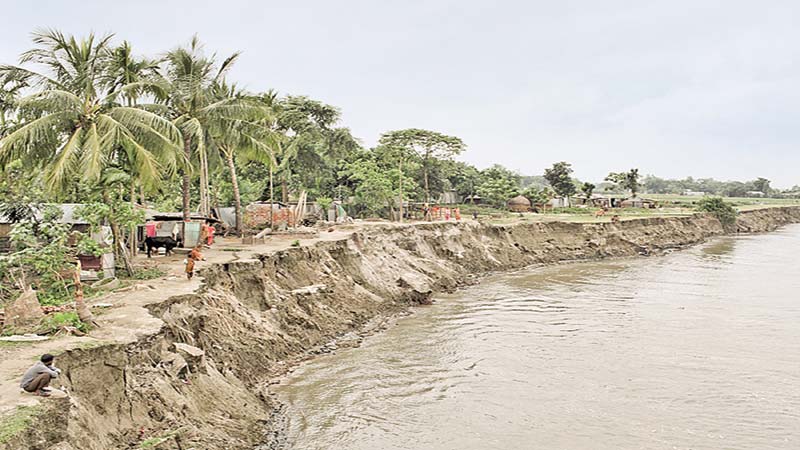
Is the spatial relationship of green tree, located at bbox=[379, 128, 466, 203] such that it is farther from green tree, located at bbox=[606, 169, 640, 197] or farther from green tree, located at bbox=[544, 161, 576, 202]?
green tree, located at bbox=[606, 169, 640, 197]

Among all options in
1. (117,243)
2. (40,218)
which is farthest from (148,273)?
(40,218)

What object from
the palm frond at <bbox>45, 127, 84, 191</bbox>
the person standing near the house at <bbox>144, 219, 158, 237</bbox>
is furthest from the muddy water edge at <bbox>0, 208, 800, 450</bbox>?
the person standing near the house at <bbox>144, 219, 158, 237</bbox>

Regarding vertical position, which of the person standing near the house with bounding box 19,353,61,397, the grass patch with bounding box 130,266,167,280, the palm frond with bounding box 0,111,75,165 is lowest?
the person standing near the house with bounding box 19,353,61,397

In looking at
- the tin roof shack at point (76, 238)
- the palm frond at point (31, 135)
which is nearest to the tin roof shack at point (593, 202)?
the tin roof shack at point (76, 238)

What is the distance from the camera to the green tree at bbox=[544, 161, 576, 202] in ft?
286

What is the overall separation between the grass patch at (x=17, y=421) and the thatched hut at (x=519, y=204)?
71.1 meters

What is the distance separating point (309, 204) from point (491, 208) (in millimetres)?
35474

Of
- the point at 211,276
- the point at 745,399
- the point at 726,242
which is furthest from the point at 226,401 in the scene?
the point at 726,242

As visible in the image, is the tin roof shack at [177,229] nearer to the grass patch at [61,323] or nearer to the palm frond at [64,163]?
the palm frond at [64,163]

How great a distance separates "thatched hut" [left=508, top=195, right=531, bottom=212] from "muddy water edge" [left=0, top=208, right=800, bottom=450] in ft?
104

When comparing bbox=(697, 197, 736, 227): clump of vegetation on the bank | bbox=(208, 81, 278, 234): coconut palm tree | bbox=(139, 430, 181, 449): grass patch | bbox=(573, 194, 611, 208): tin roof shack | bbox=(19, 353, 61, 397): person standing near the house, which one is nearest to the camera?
bbox=(19, 353, 61, 397): person standing near the house

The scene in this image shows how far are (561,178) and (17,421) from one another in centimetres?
8496

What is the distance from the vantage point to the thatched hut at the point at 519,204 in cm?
7762

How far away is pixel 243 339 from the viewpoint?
63.9 feet
